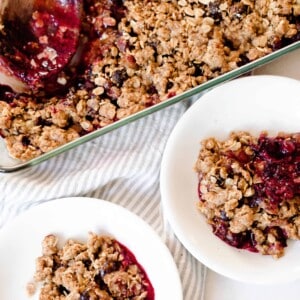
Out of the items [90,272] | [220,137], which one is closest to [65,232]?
[90,272]

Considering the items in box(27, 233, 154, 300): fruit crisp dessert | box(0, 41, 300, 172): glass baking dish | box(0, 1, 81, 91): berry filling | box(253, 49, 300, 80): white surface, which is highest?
box(0, 1, 81, 91): berry filling

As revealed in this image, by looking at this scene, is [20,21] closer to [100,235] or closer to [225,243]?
[100,235]

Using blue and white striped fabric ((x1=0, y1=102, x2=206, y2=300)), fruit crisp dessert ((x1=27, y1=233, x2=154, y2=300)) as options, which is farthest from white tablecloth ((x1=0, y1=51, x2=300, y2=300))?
fruit crisp dessert ((x1=27, y1=233, x2=154, y2=300))

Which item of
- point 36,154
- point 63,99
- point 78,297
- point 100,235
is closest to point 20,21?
point 63,99

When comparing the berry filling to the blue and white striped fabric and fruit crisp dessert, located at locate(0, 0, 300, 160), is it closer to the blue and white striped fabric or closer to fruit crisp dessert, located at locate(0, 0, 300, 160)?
fruit crisp dessert, located at locate(0, 0, 300, 160)

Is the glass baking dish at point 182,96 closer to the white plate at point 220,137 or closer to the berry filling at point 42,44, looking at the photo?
the white plate at point 220,137

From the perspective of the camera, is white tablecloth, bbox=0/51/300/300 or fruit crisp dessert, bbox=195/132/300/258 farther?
white tablecloth, bbox=0/51/300/300

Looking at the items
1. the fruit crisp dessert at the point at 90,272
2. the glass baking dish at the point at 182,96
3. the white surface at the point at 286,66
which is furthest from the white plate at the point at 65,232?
the white surface at the point at 286,66
